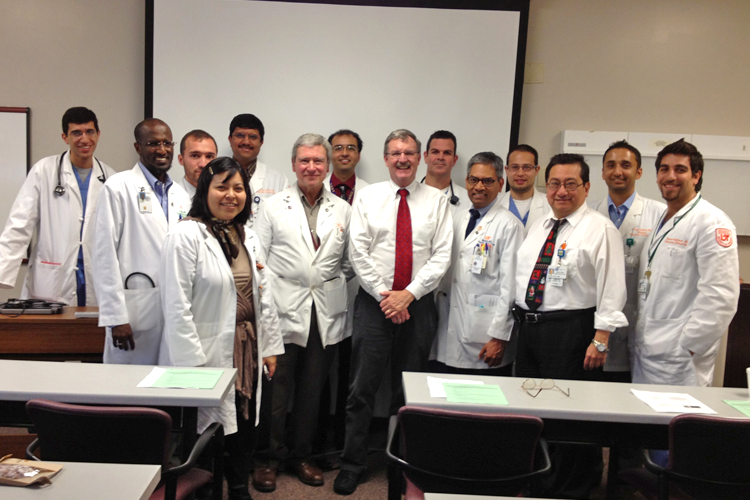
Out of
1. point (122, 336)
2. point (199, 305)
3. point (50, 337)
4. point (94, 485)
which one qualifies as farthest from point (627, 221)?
point (50, 337)

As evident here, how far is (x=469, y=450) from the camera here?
1524mm

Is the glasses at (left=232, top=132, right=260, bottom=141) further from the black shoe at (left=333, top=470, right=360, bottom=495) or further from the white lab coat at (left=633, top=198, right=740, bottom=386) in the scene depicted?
the white lab coat at (left=633, top=198, right=740, bottom=386)

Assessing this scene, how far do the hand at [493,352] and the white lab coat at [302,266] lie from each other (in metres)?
0.78

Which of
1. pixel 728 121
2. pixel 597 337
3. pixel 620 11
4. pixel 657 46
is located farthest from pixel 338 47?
pixel 728 121

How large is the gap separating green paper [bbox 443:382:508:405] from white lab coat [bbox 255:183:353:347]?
3.29 ft

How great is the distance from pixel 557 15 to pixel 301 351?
3093 mm

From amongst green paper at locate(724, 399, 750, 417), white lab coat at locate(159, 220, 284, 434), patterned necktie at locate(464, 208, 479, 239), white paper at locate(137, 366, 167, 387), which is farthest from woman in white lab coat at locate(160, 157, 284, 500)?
green paper at locate(724, 399, 750, 417)

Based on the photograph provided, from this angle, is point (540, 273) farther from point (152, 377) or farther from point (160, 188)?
point (160, 188)

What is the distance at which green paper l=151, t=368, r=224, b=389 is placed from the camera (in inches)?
69.1

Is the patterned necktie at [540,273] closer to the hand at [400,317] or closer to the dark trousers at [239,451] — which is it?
the hand at [400,317]

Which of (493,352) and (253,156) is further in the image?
(253,156)

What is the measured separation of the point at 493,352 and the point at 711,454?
1.24 m

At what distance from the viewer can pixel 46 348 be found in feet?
8.25

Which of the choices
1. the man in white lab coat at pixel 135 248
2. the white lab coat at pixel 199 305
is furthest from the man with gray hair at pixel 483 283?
the man in white lab coat at pixel 135 248
